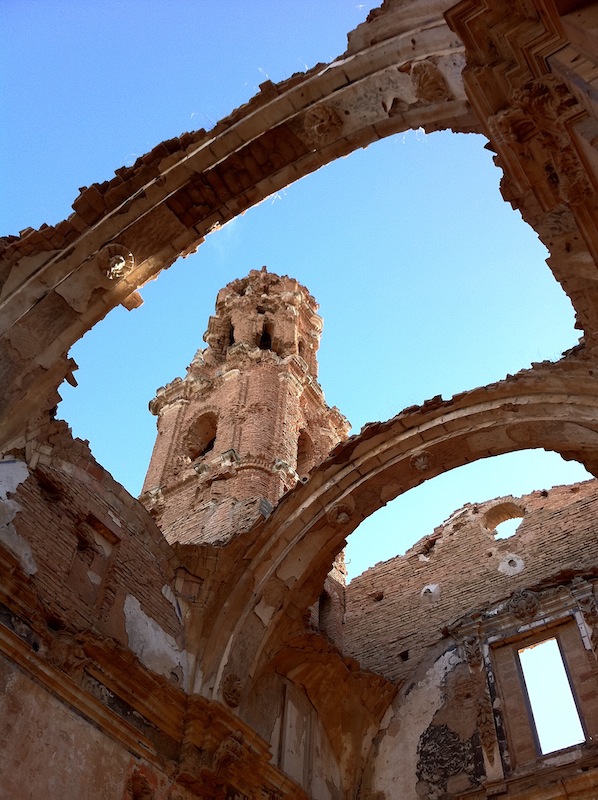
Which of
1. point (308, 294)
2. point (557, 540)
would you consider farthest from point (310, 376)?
point (557, 540)

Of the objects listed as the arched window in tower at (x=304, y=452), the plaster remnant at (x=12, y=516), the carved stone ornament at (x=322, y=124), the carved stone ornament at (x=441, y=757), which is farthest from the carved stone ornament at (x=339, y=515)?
the arched window in tower at (x=304, y=452)

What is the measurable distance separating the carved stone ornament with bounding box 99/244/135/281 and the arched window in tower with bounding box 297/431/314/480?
1037 cm

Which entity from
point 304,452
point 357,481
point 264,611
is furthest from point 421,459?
point 304,452

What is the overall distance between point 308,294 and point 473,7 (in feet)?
64.9

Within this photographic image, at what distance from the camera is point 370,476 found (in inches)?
378

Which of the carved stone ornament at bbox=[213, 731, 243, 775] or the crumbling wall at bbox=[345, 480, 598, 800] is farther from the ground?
the crumbling wall at bbox=[345, 480, 598, 800]

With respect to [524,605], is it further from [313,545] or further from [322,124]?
[322,124]

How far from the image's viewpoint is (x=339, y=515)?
959cm

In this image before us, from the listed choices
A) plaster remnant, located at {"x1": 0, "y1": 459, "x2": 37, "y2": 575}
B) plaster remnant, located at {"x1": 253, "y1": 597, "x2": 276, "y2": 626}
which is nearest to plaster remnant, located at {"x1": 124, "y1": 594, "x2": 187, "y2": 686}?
plaster remnant, located at {"x1": 253, "y1": 597, "x2": 276, "y2": 626}

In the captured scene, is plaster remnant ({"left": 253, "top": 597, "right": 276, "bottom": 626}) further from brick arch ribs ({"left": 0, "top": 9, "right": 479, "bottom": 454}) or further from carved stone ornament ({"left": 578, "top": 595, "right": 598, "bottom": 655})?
carved stone ornament ({"left": 578, "top": 595, "right": 598, "bottom": 655})

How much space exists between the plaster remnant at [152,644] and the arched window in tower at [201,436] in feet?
26.3

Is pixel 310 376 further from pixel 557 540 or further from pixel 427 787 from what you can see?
pixel 427 787

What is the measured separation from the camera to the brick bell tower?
13.2m

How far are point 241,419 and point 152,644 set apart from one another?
7.54m
